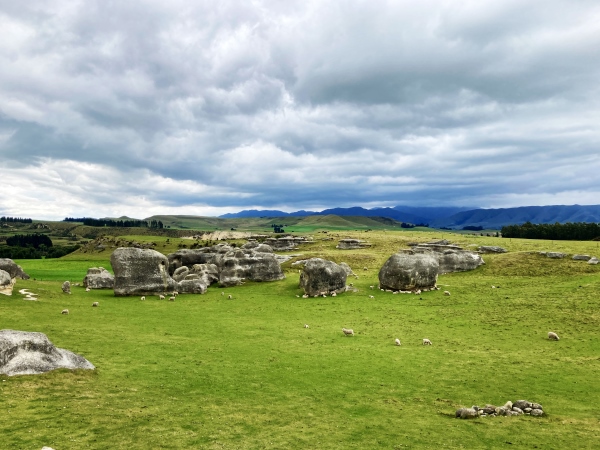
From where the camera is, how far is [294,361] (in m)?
22.9

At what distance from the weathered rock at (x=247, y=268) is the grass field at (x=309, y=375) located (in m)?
14.7

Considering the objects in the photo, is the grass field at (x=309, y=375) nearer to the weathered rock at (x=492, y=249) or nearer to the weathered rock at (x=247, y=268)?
the weathered rock at (x=247, y=268)

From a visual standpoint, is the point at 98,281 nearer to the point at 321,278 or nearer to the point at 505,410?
the point at 321,278

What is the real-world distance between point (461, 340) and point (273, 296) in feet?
82.1

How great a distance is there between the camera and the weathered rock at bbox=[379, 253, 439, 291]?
4772 cm

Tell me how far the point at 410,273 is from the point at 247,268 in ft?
78.0

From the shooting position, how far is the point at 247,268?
2319 inches

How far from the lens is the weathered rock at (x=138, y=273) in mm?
47438

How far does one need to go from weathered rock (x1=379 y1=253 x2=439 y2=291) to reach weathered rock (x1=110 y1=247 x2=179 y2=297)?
27.0 metres

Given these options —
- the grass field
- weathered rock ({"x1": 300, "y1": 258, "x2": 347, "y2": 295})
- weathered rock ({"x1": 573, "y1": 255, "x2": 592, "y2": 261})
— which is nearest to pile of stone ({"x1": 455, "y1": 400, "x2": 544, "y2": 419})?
the grass field

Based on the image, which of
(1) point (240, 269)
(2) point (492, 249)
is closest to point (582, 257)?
(2) point (492, 249)

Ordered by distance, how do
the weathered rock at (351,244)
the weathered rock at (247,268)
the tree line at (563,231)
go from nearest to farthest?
the weathered rock at (247,268) → the weathered rock at (351,244) → the tree line at (563,231)

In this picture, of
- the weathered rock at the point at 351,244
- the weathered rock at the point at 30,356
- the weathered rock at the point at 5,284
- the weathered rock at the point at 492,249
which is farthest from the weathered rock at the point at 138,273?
the weathered rock at the point at 492,249

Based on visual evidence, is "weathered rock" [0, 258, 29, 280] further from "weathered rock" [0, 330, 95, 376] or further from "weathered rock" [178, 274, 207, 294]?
"weathered rock" [0, 330, 95, 376]
